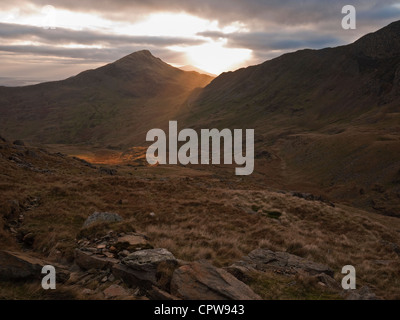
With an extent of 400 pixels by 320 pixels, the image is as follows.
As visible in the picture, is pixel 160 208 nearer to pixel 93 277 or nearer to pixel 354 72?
pixel 93 277

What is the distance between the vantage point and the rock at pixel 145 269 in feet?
30.3

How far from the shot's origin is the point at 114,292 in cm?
866

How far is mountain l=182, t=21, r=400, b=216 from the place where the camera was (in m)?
72.6

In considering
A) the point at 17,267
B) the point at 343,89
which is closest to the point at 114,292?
the point at 17,267

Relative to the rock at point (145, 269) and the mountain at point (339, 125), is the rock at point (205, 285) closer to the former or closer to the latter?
the rock at point (145, 269)

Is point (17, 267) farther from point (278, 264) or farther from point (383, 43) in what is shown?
point (383, 43)

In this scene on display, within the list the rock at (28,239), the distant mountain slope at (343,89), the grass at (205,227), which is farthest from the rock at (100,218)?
the distant mountain slope at (343,89)

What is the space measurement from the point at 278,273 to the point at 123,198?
14400mm

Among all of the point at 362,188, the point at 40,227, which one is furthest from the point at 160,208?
the point at 362,188

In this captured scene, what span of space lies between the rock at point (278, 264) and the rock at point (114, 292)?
15.2ft

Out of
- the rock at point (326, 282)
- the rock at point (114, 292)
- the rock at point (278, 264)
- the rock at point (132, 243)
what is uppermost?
the rock at point (132, 243)

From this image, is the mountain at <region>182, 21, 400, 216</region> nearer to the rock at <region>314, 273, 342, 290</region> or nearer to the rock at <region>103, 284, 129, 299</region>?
the rock at <region>314, 273, 342, 290</region>

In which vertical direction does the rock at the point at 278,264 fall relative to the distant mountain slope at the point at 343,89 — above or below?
below

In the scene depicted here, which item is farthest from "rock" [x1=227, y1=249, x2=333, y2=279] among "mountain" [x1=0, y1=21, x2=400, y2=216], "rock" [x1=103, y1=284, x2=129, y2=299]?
"mountain" [x1=0, y1=21, x2=400, y2=216]
